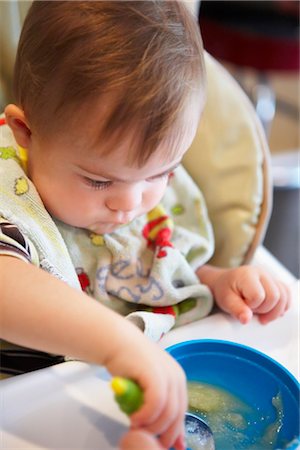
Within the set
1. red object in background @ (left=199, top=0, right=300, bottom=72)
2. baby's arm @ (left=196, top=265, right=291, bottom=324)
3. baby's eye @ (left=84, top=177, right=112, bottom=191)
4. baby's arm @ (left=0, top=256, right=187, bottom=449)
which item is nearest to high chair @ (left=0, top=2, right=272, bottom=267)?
baby's arm @ (left=196, top=265, right=291, bottom=324)

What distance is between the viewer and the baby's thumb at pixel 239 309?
2.57ft

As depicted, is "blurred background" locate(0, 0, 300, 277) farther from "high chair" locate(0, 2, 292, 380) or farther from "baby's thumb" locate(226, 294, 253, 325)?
"baby's thumb" locate(226, 294, 253, 325)

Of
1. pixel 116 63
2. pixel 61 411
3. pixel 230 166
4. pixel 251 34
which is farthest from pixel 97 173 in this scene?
pixel 251 34

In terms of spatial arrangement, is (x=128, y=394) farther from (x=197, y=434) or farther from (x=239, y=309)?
(x=239, y=309)

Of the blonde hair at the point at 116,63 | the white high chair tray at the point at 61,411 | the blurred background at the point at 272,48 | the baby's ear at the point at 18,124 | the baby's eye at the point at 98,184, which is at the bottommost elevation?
the blurred background at the point at 272,48

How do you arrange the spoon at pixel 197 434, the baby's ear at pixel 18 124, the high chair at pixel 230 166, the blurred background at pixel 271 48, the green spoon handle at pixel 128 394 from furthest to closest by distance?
the blurred background at pixel 271 48 < the high chair at pixel 230 166 < the baby's ear at pixel 18 124 < the spoon at pixel 197 434 < the green spoon handle at pixel 128 394

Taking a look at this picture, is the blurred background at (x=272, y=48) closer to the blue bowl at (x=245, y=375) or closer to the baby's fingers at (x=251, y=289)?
the baby's fingers at (x=251, y=289)

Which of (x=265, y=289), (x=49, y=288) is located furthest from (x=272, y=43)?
(x=49, y=288)

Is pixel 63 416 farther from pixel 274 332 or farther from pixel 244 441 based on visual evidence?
pixel 274 332

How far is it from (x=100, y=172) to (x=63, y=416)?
0.83ft

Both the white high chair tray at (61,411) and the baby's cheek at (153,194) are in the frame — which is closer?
the white high chair tray at (61,411)

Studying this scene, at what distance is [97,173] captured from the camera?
0.66 m

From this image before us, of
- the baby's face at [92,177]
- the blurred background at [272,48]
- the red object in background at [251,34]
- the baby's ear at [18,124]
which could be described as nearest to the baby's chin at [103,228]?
the baby's face at [92,177]

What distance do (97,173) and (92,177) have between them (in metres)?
0.01
